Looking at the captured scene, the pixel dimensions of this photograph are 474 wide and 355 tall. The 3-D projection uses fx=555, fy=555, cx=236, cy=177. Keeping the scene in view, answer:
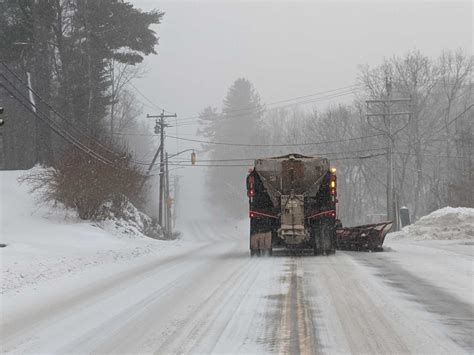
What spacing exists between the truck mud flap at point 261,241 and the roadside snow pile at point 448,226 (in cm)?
917

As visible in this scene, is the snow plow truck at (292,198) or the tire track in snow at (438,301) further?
the snow plow truck at (292,198)

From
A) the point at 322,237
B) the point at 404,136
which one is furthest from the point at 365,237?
the point at 404,136

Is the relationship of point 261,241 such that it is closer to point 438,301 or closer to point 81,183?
point 438,301

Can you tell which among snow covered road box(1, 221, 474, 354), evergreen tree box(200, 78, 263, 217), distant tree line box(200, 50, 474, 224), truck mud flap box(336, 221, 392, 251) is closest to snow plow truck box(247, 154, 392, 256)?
truck mud flap box(336, 221, 392, 251)

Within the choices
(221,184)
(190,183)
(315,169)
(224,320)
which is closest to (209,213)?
(221,184)

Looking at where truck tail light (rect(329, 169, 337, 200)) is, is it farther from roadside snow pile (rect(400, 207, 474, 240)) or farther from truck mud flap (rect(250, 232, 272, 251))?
roadside snow pile (rect(400, 207, 474, 240))

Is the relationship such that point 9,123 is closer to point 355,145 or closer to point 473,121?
point 355,145

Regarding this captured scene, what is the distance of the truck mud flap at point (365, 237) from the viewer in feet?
60.3

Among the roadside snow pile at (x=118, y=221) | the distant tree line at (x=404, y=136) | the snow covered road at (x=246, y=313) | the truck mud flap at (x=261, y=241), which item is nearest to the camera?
→ the snow covered road at (x=246, y=313)

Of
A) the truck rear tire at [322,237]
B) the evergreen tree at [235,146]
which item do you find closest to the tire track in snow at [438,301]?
the truck rear tire at [322,237]

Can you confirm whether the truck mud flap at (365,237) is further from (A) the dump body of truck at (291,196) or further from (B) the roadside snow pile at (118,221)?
(B) the roadside snow pile at (118,221)

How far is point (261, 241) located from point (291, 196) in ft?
5.32

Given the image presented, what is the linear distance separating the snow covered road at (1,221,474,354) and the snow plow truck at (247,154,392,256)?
3504 mm

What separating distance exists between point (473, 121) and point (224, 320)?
53085mm
